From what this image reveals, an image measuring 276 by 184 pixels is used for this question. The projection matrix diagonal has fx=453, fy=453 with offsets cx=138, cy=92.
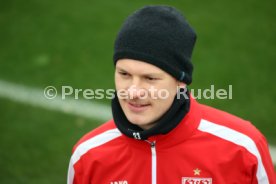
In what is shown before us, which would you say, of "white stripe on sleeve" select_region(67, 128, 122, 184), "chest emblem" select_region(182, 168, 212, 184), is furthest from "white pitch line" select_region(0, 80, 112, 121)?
"chest emblem" select_region(182, 168, 212, 184)

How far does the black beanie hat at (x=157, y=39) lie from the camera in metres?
2.66

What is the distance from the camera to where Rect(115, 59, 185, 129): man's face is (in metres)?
2.67

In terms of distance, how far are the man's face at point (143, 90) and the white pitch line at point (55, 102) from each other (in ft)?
10.8

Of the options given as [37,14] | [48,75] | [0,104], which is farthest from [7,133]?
[37,14]

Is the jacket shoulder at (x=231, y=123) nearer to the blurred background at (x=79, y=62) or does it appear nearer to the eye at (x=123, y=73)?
the eye at (x=123, y=73)

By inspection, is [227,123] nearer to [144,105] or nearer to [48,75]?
[144,105]

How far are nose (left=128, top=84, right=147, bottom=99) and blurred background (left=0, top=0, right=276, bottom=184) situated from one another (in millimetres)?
2764

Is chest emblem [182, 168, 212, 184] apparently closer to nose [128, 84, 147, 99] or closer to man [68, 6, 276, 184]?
man [68, 6, 276, 184]

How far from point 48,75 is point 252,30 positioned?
3.34m

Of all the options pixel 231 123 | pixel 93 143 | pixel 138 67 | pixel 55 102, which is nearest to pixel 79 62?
pixel 55 102

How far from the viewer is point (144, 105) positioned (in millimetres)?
2756

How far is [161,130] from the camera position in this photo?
2822 mm

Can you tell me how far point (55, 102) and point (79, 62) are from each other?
959 millimetres

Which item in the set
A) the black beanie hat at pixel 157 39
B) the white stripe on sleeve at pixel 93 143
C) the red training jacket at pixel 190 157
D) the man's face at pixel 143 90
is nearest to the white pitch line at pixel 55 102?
the white stripe on sleeve at pixel 93 143
